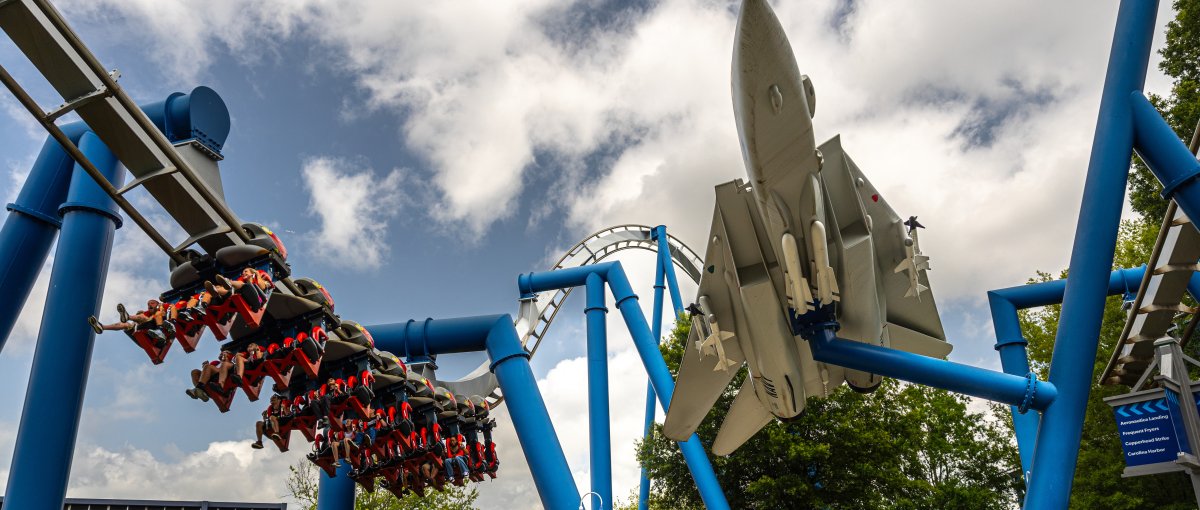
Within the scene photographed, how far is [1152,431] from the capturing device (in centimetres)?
719

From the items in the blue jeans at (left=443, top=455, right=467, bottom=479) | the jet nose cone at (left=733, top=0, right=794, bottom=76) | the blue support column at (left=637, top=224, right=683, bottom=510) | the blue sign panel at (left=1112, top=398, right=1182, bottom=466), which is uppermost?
the blue support column at (left=637, top=224, right=683, bottom=510)

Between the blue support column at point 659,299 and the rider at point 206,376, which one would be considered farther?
the blue support column at point 659,299

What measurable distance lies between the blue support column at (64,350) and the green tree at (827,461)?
1152cm

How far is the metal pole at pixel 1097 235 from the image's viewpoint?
23.8 ft

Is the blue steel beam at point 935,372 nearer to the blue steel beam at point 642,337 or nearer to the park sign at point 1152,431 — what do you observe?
the park sign at point 1152,431

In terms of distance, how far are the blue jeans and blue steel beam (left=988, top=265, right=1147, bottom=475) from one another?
27.0 ft

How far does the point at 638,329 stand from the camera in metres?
14.2

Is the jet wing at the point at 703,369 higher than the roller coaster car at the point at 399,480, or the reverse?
the jet wing at the point at 703,369

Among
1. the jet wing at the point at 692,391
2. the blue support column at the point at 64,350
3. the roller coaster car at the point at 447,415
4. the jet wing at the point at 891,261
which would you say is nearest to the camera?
the blue support column at the point at 64,350

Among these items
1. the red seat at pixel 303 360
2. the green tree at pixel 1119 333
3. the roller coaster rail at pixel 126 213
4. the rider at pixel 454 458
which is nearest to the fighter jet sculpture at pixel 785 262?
the roller coaster rail at pixel 126 213

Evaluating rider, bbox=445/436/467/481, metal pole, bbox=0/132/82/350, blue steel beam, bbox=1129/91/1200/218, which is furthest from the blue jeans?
blue steel beam, bbox=1129/91/1200/218

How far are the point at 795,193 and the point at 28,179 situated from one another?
8.76 m

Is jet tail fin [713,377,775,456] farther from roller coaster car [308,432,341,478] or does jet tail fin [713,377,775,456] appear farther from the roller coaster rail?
roller coaster car [308,432,341,478]

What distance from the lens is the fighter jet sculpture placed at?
7.21m
